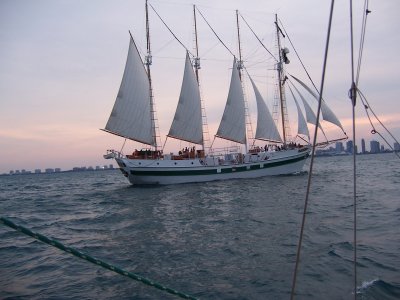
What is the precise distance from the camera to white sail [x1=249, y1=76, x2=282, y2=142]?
4094 cm

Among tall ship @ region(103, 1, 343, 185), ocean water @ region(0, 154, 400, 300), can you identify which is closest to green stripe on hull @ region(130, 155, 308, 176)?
tall ship @ region(103, 1, 343, 185)

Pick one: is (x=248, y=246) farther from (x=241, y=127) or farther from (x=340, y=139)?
(x=340, y=139)

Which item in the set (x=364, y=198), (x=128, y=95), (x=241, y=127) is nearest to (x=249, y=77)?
(x=241, y=127)

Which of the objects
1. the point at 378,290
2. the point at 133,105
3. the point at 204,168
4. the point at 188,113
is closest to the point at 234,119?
the point at 188,113

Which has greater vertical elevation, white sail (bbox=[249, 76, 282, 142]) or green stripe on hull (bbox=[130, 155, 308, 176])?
white sail (bbox=[249, 76, 282, 142])

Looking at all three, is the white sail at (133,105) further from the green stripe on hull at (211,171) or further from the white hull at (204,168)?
the green stripe on hull at (211,171)

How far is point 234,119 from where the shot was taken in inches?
1594

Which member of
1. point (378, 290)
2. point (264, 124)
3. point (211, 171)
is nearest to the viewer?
point (378, 290)

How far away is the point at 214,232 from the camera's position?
12750 mm

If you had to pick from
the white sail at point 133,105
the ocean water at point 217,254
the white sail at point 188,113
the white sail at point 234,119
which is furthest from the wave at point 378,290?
the white sail at point 234,119

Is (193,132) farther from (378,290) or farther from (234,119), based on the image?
(378,290)

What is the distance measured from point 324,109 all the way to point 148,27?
22.9 metres

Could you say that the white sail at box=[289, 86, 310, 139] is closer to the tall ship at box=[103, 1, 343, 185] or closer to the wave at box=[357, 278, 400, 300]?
the tall ship at box=[103, 1, 343, 185]

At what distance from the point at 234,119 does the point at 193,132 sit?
5.68 m
